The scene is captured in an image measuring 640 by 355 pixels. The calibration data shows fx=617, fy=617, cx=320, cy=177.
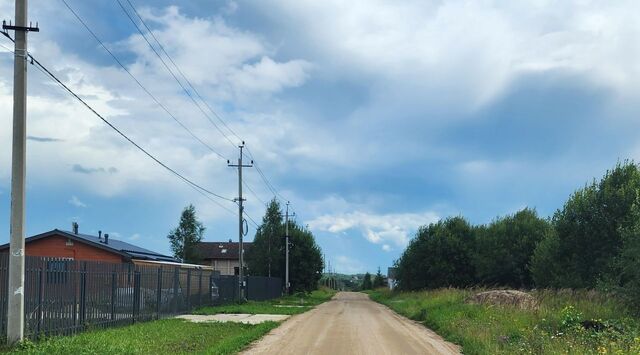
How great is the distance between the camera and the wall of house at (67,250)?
1561 inches

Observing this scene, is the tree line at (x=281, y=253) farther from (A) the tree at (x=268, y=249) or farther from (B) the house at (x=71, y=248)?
(B) the house at (x=71, y=248)

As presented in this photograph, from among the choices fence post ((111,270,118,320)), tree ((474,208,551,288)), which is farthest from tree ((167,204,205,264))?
fence post ((111,270,118,320))

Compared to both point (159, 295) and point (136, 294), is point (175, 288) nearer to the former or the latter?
point (159, 295)

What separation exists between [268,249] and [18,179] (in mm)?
53011

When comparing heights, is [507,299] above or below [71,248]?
below

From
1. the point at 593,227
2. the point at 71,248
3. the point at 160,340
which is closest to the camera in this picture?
the point at 160,340

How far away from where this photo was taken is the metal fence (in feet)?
47.2

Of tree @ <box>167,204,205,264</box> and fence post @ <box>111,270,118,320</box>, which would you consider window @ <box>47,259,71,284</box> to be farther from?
tree @ <box>167,204,205,264</box>

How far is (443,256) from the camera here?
62281mm

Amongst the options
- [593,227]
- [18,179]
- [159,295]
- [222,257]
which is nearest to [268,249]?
[222,257]

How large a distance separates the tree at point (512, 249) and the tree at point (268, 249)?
21.4 m

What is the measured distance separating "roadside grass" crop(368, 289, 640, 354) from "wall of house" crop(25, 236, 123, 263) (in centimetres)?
2221

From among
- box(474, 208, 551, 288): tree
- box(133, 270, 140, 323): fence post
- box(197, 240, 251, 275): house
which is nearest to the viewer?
box(133, 270, 140, 323): fence post

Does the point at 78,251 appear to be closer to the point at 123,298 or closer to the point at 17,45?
the point at 123,298
